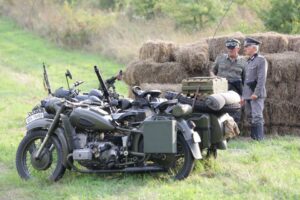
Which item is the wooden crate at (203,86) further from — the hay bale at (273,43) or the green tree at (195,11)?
the green tree at (195,11)

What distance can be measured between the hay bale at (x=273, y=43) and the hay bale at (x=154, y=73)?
1.57m

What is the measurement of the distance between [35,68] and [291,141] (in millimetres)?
13949

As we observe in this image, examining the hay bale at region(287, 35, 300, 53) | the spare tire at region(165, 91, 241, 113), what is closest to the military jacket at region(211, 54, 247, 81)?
the hay bale at region(287, 35, 300, 53)

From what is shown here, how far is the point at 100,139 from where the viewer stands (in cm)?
758

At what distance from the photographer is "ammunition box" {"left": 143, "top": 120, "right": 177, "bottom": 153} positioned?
23.0 ft

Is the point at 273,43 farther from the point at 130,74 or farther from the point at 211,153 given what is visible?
the point at 211,153

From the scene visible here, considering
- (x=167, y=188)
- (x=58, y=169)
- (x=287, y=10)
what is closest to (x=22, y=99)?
(x=287, y=10)

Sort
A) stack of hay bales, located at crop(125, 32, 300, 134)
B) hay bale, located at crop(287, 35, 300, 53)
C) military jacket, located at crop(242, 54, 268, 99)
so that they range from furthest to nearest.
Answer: hay bale, located at crop(287, 35, 300, 53), stack of hay bales, located at crop(125, 32, 300, 134), military jacket, located at crop(242, 54, 268, 99)

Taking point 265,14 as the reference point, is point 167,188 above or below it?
below

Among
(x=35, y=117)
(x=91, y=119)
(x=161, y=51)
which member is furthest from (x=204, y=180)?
(x=161, y=51)

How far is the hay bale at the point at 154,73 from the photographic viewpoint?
11.6 metres

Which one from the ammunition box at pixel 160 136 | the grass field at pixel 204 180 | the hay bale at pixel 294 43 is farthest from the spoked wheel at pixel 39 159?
the hay bale at pixel 294 43

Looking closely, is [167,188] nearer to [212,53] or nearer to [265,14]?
[212,53]

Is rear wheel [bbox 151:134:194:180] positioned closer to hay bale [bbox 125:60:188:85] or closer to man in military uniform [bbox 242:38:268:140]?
man in military uniform [bbox 242:38:268:140]
